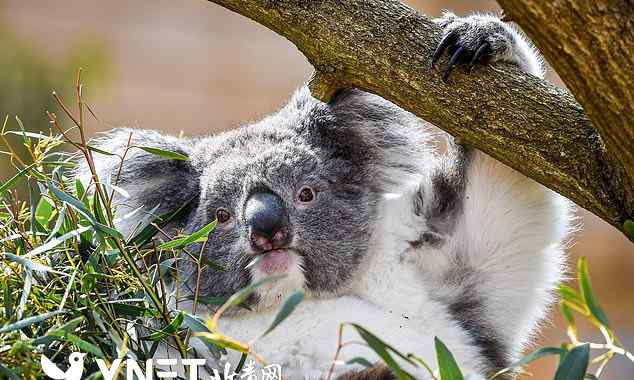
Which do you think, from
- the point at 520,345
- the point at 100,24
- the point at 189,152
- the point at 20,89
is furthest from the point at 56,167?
the point at 100,24

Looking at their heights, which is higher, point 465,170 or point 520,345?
point 465,170

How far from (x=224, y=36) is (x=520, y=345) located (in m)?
5.90

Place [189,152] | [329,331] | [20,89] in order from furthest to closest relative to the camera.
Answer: [20,89]
[189,152]
[329,331]

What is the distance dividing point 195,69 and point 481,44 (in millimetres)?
6076

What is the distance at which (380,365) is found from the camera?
221 cm

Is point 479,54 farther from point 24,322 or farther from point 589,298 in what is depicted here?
point 24,322

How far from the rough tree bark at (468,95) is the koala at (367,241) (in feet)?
1.38

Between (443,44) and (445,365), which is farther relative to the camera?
(443,44)

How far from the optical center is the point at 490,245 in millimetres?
2553

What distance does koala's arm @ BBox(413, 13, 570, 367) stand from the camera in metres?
2.51

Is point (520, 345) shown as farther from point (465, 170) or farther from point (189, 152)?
point (189, 152)

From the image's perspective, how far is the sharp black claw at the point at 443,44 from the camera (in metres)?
2.01

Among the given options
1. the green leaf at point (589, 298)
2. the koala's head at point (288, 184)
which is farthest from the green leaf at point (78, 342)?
the green leaf at point (589, 298)

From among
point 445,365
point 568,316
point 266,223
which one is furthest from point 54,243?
point 568,316
